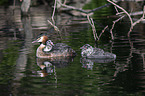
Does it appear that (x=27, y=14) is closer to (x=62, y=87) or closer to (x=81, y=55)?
(x=81, y=55)

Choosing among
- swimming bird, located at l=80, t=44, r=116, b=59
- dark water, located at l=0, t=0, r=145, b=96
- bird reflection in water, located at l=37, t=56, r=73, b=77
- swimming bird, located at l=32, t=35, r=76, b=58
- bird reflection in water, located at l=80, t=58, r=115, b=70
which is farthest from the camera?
swimming bird, located at l=32, t=35, r=76, b=58

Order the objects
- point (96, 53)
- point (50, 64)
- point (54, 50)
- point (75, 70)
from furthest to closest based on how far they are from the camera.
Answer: point (54, 50), point (96, 53), point (50, 64), point (75, 70)

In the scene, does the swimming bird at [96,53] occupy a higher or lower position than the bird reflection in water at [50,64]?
higher

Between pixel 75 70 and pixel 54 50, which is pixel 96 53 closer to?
pixel 54 50

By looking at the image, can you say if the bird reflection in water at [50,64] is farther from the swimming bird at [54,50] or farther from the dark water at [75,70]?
the swimming bird at [54,50]

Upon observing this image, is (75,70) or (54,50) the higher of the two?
(54,50)

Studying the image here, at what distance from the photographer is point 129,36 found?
19.3m

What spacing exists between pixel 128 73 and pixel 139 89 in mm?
1805

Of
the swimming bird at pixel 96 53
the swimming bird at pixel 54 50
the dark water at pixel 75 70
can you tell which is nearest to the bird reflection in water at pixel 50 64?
the dark water at pixel 75 70

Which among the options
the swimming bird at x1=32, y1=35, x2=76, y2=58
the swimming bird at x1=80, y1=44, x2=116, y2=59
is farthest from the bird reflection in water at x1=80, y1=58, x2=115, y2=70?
the swimming bird at x1=32, y1=35, x2=76, y2=58

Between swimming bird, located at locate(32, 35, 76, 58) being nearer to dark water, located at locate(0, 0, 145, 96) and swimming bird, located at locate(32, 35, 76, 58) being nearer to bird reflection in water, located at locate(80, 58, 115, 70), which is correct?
dark water, located at locate(0, 0, 145, 96)

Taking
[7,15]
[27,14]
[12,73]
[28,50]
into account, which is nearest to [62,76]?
[12,73]

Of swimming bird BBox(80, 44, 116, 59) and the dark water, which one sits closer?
the dark water

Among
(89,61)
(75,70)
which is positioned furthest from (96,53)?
(75,70)
